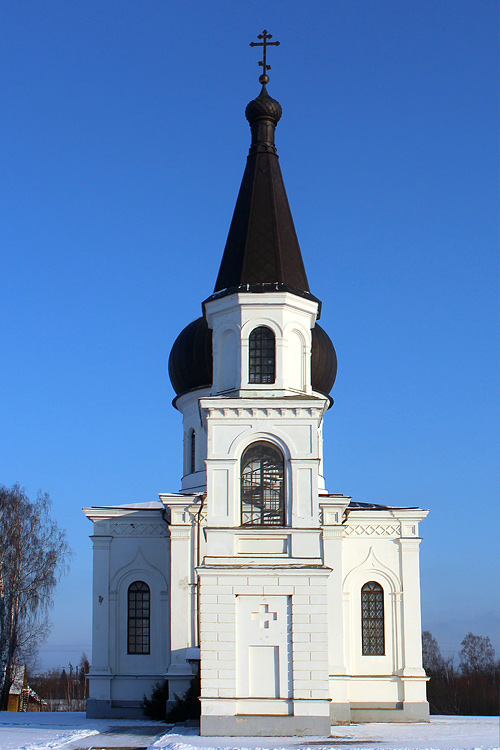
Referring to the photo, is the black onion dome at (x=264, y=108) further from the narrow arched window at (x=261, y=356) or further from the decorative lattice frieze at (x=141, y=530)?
the decorative lattice frieze at (x=141, y=530)

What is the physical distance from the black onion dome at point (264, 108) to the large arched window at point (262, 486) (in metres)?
9.18

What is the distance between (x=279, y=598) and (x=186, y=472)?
10.6 m

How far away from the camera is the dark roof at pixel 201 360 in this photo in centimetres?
2769

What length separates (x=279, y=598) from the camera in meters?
18.1

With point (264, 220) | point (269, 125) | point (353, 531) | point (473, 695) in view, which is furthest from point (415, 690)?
point (473, 695)

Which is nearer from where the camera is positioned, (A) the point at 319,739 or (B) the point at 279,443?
(A) the point at 319,739

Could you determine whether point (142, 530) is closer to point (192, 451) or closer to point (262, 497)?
point (192, 451)

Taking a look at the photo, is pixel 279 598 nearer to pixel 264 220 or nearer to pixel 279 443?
pixel 279 443

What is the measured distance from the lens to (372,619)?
23891 millimetres

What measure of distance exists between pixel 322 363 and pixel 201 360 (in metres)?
3.79

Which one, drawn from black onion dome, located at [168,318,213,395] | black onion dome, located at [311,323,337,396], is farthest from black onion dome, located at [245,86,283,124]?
black onion dome, located at [311,323,337,396]

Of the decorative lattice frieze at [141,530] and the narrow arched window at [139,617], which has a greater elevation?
the decorative lattice frieze at [141,530]

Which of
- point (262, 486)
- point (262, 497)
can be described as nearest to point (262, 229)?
point (262, 486)

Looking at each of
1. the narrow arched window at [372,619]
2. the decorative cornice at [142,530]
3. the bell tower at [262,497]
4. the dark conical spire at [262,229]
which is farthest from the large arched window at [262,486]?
the decorative cornice at [142,530]
